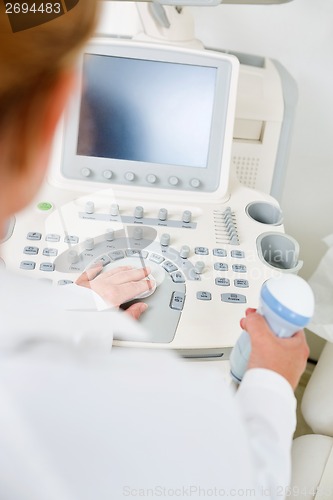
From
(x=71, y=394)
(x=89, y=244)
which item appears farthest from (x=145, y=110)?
(x=71, y=394)

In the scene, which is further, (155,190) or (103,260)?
(155,190)

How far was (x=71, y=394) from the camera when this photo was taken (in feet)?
1.21

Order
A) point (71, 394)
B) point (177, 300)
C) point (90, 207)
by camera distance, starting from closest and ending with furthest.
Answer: point (71, 394)
point (177, 300)
point (90, 207)

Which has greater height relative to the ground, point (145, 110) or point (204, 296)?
point (145, 110)

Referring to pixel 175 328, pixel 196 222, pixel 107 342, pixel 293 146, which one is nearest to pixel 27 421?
pixel 107 342

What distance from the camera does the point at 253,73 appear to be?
0.98m

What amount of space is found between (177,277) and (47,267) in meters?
0.16

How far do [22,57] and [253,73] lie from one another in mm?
747

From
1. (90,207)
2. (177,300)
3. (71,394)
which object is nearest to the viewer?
(71,394)

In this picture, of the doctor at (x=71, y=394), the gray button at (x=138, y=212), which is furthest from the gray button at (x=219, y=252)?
the doctor at (x=71, y=394)

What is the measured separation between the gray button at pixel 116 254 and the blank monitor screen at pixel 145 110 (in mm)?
163

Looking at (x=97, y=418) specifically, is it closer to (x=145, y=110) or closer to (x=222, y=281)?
(x=222, y=281)

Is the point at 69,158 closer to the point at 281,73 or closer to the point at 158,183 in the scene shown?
the point at 158,183

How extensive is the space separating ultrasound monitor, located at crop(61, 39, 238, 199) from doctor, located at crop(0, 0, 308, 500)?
44 centimetres
